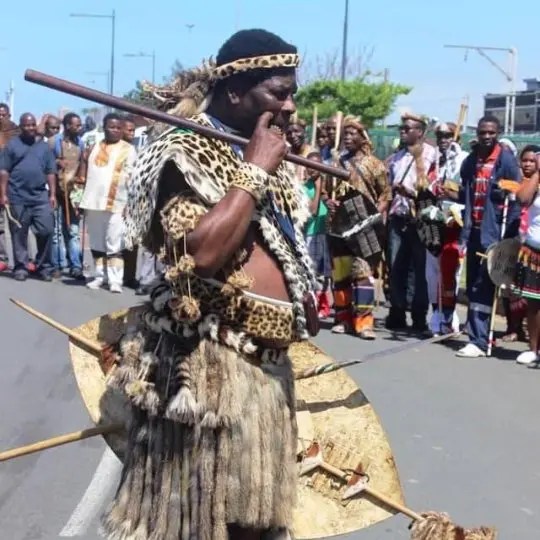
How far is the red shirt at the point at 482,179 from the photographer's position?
10070 mm

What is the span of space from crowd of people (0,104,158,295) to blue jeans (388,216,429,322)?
9.43ft

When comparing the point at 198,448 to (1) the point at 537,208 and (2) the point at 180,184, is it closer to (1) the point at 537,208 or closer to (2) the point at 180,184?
(2) the point at 180,184

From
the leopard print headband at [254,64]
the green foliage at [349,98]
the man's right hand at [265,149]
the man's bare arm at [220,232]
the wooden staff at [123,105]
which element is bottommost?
the man's bare arm at [220,232]

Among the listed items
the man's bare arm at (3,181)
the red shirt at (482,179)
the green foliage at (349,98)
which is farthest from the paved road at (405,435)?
the green foliage at (349,98)

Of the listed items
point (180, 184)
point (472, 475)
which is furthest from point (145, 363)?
point (472, 475)

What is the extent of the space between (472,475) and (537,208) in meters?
3.80

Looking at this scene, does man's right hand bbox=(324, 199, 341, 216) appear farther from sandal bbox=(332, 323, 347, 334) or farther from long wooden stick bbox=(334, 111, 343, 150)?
sandal bbox=(332, 323, 347, 334)

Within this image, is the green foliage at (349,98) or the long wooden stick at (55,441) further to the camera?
the green foliage at (349,98)

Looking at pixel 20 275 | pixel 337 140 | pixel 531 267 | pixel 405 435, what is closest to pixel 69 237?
pixel 20 275

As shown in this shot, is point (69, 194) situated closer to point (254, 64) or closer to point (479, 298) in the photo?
point (479, 298)

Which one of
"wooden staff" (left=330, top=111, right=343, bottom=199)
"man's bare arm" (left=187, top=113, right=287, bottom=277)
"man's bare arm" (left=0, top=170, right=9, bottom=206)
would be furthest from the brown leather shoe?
"man's bare arm" (left=187, top=113, right=287, bottom=277)

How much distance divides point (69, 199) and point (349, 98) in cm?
2922

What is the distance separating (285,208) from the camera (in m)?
3.74

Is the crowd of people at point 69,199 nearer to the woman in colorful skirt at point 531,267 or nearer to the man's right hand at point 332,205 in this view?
the man's right hand at point 332,205
